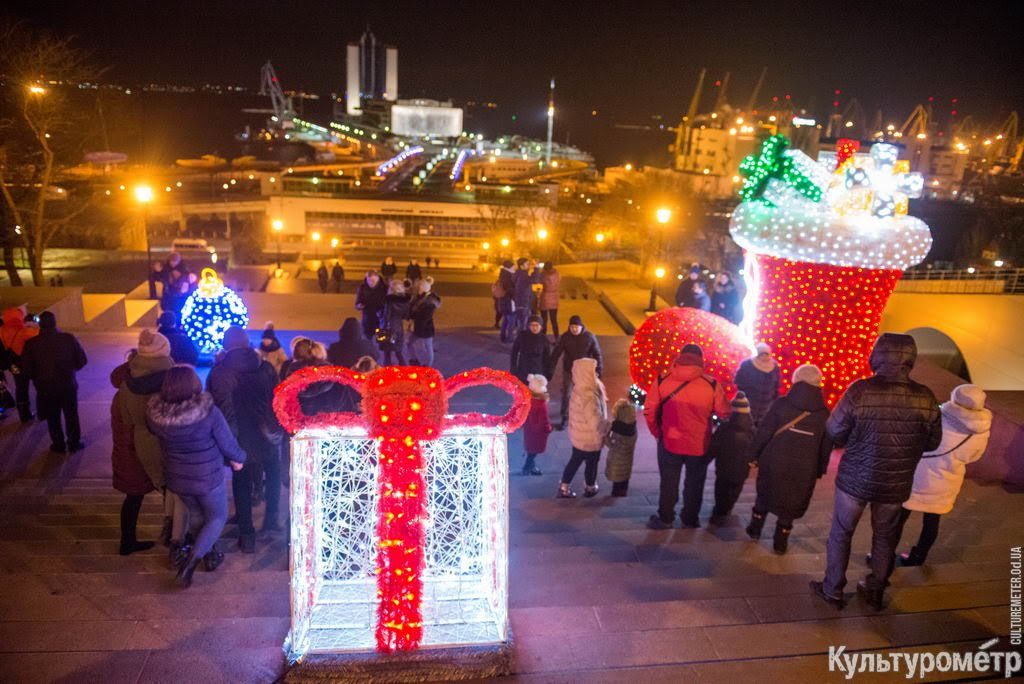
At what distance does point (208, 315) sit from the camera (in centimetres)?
899

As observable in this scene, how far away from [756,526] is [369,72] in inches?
6112

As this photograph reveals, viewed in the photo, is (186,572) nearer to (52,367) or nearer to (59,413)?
(52,367)

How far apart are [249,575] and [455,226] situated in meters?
33.2

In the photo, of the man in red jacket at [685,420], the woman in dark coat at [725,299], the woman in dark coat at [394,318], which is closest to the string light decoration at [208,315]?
the woman in dark coat at [394,318]

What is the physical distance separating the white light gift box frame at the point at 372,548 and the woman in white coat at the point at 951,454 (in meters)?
2.74

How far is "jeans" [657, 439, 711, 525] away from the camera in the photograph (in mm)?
5082

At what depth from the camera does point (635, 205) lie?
4644cm

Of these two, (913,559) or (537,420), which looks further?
(537,420)

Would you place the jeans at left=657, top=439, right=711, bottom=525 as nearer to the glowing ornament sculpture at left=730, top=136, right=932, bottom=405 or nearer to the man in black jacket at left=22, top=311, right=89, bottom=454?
the glowing ornament sculpture at left=730, top=136, right=932, bottom=405

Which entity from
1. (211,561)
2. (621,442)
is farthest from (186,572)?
(621,442)

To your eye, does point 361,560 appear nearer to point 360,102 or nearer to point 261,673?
point 261,673

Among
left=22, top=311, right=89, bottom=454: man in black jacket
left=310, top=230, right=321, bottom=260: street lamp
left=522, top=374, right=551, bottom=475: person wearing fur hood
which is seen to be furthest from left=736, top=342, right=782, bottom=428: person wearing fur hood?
left=310, top=230, right=321, bottom=260: street lamp

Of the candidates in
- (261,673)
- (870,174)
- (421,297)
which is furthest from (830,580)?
(421,297)

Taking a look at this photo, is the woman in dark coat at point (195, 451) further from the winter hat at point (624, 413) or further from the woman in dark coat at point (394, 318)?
the woman in dark coat at point (394, 318)
